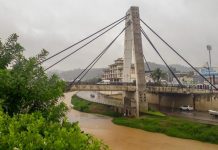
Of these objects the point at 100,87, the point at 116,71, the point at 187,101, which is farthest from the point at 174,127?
the point at 116,71

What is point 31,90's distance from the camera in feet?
30.9

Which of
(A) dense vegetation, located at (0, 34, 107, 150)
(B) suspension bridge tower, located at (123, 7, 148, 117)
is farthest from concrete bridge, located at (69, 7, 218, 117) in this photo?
(A) dense vegetation, located at (0, 34, 107, 150)

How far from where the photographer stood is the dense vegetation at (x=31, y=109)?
6.63m

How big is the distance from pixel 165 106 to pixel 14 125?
57792mm

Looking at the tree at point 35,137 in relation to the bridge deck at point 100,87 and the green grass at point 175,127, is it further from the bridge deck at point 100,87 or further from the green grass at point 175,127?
the bridge deck at point 100,87

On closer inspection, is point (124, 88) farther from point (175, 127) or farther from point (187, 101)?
point (175, 127)

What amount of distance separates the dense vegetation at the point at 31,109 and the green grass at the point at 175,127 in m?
25.1

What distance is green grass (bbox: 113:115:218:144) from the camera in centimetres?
3312

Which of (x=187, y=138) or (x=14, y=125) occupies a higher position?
(x=14, y=125)

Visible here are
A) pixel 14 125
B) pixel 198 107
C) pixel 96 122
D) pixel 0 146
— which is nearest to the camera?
pixel 0 146

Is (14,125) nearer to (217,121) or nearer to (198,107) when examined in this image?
(217,121)

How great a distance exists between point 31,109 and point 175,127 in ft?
96.4

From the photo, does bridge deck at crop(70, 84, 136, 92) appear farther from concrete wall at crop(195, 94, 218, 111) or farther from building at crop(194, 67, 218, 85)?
building at crop(194, 67, 218, 85)

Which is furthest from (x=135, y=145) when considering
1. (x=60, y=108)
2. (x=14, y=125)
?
(x=14, y=125)
